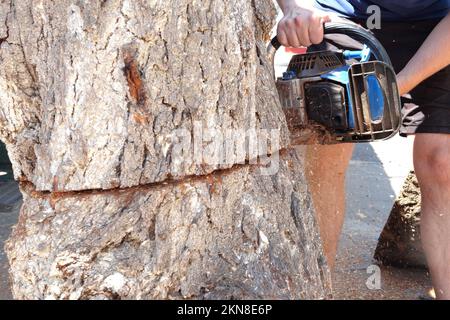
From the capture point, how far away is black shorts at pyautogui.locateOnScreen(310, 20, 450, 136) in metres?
2.44

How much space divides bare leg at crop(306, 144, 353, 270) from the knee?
359 millimetres

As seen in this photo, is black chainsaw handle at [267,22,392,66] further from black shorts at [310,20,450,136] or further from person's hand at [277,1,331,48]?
black shorts at [310,20,450,136]

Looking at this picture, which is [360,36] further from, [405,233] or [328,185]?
[405,233]

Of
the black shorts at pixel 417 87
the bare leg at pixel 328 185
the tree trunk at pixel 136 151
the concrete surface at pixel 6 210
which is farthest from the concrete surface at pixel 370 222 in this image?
the concrete surface at pixel 6 210

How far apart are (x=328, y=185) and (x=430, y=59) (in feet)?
2.32

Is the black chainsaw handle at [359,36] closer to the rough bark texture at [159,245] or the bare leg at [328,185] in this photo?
the bare leg at [328,185]

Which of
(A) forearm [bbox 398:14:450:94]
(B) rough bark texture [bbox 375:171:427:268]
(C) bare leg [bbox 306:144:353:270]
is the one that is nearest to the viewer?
(A) forearm [bbox 398:14:450:94]

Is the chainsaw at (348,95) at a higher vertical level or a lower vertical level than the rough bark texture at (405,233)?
higher

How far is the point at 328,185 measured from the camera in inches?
108

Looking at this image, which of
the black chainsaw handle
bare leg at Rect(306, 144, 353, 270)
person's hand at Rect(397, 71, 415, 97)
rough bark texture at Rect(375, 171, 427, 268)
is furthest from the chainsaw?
rough bark texture at Rect(375, 171, 427, 268)

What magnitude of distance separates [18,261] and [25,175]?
0.80ft

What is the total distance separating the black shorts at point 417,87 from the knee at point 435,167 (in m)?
0.09

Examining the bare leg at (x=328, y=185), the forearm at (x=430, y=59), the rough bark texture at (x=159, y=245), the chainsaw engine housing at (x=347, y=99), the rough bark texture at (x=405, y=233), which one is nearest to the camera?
the rough bark texture at (x=159, y=245)

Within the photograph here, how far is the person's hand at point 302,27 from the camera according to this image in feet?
7.06
